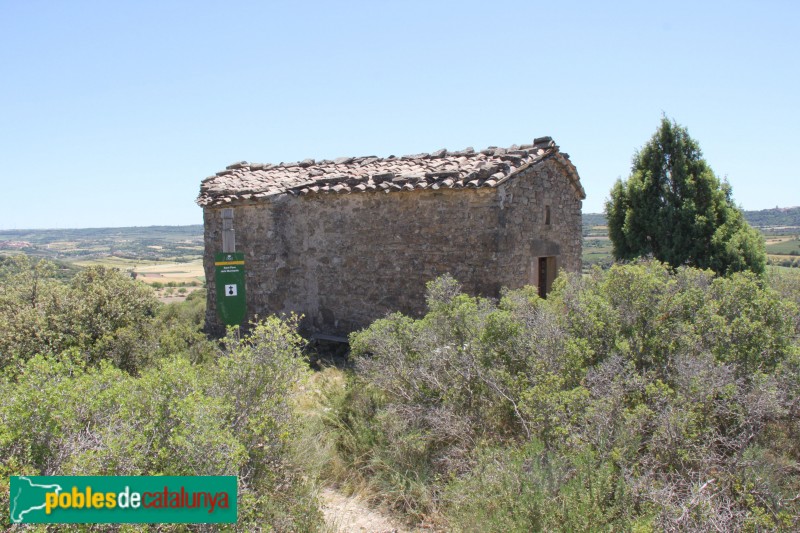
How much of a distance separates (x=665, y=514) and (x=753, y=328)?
79.4 inches

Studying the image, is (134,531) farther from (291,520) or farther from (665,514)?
(665,514)

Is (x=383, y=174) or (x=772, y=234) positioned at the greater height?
(x=383, y=174)

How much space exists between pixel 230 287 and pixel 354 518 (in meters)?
6.88

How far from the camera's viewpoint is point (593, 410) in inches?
152

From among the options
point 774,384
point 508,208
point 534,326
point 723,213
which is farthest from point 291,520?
point 723,213

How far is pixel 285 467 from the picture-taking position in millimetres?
4129

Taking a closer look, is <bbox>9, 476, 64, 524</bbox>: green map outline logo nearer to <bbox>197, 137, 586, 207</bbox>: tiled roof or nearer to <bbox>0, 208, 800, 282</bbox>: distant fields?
<bbox>197, 137, 586, 207</bbox>: tiled roof

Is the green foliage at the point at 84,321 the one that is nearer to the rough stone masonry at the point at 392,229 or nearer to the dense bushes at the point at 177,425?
the dense bushes at the point at 177,425

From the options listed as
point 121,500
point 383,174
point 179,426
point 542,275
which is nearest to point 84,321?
point 179,426

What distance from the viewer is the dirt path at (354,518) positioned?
14.1 ft

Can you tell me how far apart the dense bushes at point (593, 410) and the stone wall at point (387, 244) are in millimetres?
2644

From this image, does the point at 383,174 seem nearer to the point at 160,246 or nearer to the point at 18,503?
the point at 18,503

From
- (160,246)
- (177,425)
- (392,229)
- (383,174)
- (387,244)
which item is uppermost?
(383,174)

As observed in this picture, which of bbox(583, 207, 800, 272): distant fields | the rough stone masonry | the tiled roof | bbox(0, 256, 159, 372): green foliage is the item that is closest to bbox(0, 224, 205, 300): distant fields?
the tiled roof
